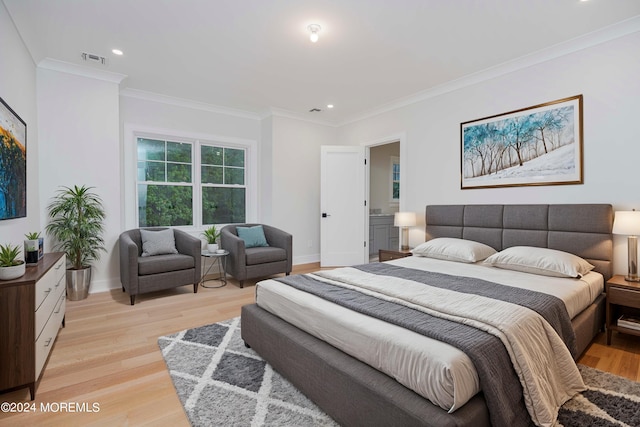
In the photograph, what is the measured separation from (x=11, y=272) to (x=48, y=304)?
1.47ft

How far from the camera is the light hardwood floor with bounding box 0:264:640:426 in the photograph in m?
1.71

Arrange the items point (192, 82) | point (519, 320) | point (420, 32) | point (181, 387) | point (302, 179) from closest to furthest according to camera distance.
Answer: point (519, 320) < point (181, 387) < point (420, 32) < point (192, 82) < point (302, 179)

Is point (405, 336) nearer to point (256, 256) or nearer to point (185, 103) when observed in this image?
point (256, 256)

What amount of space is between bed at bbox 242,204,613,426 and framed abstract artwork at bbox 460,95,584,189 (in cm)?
34

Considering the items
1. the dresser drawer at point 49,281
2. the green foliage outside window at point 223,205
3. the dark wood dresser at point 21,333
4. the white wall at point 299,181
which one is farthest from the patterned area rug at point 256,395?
the white wall at point 299,181

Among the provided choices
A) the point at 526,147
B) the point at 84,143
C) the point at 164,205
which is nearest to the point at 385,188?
the point at 526,147

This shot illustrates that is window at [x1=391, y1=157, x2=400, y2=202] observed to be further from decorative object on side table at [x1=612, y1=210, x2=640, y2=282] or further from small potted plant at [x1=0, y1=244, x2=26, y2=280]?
small potted plant at [x1=0, y1=244, x2=26, y2=280]

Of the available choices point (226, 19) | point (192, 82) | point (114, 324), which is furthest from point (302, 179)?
point (114, 324)

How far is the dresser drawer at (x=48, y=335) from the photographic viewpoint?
1902 mm

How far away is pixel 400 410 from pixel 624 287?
7.62ft

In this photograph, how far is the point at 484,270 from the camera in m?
2.87

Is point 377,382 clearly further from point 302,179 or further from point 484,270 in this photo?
point 302,179

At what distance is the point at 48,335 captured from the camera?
→ 2170 millimetres

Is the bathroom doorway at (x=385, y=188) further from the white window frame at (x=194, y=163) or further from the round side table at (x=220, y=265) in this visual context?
the round side table at (x=220, y=265)
